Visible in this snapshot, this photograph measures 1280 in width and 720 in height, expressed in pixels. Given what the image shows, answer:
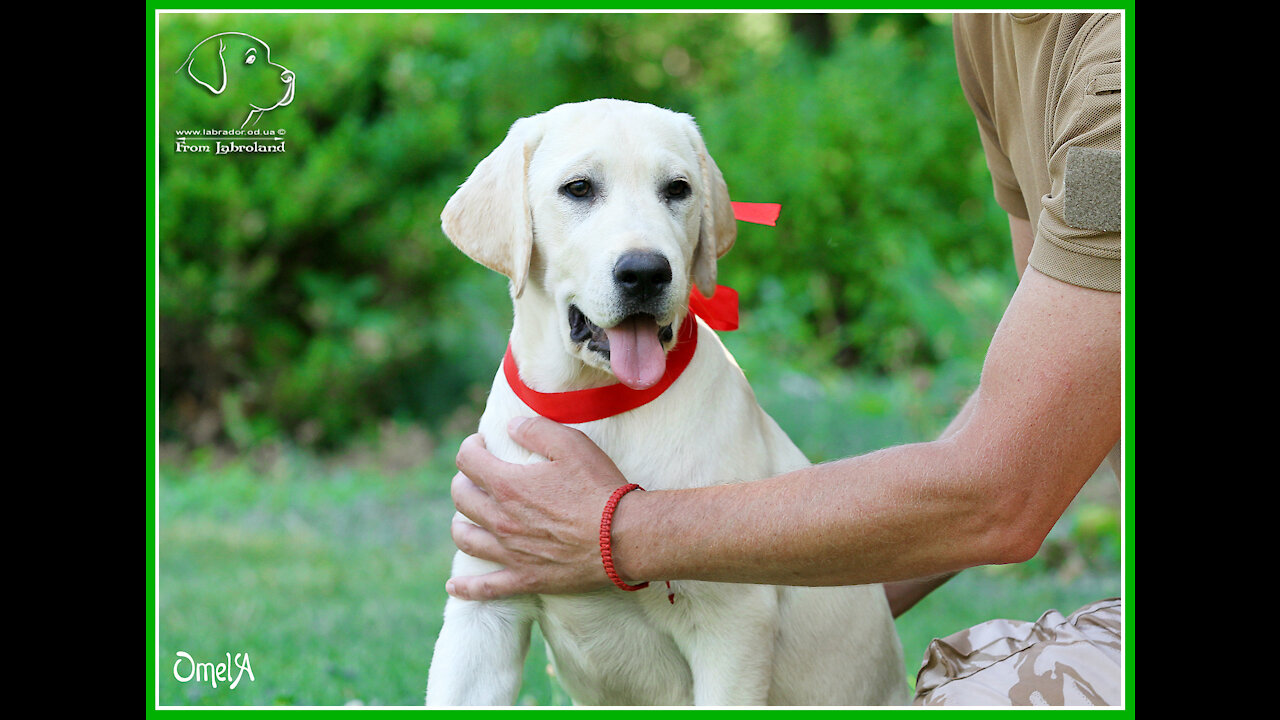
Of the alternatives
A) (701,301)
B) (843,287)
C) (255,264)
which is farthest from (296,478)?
(701,301)

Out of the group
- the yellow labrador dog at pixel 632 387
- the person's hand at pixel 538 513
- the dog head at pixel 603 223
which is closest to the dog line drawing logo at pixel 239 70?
the dog head at pixel 603 223

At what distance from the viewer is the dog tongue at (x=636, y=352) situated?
2.30 metres

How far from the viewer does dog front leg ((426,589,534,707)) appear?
7.98 ft

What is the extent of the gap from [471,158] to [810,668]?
18.4 ft

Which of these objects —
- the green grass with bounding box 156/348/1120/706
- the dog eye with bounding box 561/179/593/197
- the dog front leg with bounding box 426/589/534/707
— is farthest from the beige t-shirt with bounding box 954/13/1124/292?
the green grass with bounding box 156/348/1120/706

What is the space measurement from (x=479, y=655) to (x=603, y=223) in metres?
1.04

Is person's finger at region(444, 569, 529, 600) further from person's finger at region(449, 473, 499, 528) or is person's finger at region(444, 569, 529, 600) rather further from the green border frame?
the green border frame

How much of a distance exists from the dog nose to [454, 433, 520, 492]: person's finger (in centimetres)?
51

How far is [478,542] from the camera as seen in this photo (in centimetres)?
247

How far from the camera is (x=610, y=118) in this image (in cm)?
238

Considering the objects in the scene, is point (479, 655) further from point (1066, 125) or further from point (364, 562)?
point (364, 562)

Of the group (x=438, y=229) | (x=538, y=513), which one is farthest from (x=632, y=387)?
(x=438, y=229)

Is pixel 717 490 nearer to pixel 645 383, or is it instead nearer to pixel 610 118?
pixel 645 383
